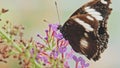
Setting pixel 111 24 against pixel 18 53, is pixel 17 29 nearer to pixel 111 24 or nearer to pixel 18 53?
pixel 18 53

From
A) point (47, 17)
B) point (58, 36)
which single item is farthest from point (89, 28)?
point (47, 17)

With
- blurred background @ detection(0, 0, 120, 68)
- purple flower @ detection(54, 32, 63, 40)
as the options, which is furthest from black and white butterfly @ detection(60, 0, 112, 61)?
blurred background @ detection(0, 0, 120, 68)

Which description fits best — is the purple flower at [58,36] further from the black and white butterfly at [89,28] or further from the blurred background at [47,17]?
the blurred background at [47,17]

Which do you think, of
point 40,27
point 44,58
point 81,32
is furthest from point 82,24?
point 40,27

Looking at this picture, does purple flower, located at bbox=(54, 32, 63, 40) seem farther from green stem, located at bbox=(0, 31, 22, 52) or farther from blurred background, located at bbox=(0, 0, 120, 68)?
blurred background, located at bbox=(0, 0, 120, 68)

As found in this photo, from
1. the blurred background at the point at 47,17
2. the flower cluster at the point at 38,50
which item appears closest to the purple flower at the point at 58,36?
the flower cluster at the point at 38,50

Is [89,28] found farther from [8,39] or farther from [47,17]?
[47,17]
